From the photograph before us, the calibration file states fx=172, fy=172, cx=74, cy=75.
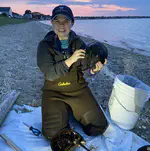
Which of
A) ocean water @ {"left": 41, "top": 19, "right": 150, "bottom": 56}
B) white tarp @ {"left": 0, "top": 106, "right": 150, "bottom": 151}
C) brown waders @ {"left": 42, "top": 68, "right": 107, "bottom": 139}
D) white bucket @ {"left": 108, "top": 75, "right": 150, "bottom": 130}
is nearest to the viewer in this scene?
white tarp @ {"left": 0, "top": 106, "right": 150, "bottom": 151}

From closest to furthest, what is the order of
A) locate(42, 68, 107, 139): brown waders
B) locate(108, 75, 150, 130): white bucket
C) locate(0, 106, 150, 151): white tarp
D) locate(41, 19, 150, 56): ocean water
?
locate(0, 106, 150, 151): white tarp → locate(42, 68, 107, 139): brown waders → locate(108, 75, 150, 130): white bucket → locate(41, 19, 150, 56): ocean water

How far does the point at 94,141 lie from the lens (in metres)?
2.91

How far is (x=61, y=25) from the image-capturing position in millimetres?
2939

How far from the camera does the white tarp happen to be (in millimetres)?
2719

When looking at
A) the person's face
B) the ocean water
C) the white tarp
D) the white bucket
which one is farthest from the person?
the ocean water

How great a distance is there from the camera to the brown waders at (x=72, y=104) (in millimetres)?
2869

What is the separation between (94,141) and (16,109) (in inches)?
70.1

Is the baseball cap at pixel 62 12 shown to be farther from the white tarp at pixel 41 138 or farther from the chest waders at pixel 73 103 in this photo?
the white tarp at pixel 41 138

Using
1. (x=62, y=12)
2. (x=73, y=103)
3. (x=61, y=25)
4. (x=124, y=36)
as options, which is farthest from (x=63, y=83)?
(x=124, y=36)

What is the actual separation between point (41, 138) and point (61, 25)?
196 centimetres

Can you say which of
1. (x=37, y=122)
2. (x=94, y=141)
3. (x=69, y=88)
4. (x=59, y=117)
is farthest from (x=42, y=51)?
(x=94, y=141)

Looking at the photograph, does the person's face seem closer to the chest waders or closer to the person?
the person

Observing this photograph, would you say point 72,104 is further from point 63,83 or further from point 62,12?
point 62,12

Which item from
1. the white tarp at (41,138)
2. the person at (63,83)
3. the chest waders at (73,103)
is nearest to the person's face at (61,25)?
the person at (63,83)
